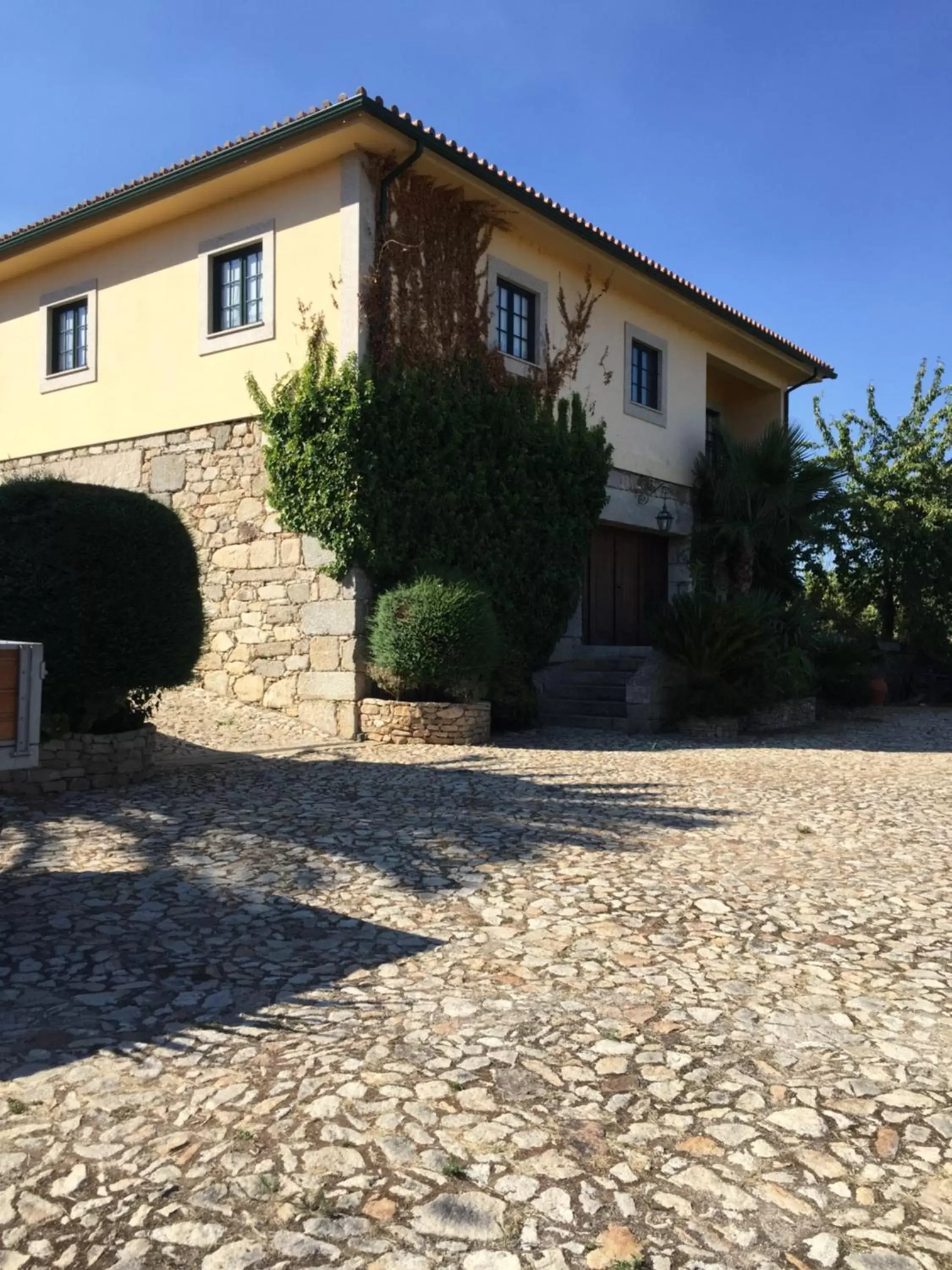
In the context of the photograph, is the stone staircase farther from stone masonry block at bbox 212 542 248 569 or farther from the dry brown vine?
stone masonry block at bbox 212 542 248 569

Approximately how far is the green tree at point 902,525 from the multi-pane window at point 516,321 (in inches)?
305

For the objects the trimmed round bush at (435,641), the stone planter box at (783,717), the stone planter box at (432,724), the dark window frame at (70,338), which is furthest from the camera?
the dark window frame at (70,338)

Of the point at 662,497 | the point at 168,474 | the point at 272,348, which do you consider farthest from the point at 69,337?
the point at 662,497

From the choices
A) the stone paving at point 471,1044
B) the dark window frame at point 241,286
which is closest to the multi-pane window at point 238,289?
the dark window frame at point 241,286

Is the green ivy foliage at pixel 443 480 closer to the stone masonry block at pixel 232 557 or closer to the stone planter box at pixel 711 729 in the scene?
the stone masonry block at pixel 232 557

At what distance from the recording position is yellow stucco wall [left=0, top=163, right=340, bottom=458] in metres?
10.7

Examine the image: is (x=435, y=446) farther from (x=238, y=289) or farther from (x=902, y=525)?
(x=902, y=525)

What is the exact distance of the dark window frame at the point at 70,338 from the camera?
13328 mm

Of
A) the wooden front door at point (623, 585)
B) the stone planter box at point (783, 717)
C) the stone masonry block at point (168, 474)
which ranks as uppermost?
the stone masonry block at point (168, 474)

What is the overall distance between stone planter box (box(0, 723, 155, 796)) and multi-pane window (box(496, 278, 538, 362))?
22.8ft

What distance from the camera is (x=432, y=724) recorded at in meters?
9.88

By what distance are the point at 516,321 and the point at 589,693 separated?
4696 millimetres

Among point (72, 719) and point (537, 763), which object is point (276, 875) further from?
point (537, 763)

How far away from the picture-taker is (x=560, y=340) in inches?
508
